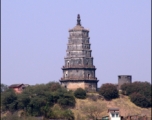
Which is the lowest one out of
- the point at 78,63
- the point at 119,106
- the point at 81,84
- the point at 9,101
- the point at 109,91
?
the point at 119,106

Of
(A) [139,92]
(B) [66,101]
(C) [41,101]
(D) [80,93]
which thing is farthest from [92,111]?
(A) [139,92]

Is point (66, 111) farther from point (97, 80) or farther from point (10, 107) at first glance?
point (97, 80)

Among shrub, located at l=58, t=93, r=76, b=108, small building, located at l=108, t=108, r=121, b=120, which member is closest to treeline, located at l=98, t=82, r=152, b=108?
shrub, located at l=58, t=93, r=76, b=108

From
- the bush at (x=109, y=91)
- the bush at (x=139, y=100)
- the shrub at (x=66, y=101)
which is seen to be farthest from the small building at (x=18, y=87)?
the bush at (x=139, y=100)

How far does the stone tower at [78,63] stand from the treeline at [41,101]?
6189mm

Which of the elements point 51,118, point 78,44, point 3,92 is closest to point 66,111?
point 51,118

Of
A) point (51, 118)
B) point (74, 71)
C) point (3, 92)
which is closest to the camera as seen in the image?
A: point (51, 118)

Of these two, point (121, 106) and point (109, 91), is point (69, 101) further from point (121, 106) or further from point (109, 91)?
point (121, 106)

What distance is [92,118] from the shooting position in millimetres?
78625

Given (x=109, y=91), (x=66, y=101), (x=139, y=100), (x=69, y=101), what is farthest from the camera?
(x=109, y=91)

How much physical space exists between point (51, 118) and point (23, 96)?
458 cm

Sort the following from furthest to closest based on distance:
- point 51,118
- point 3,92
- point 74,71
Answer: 1. point 74,71
2. point 3,92
3. point 51,118

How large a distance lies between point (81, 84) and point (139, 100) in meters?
9.02

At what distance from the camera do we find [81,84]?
8956 cm
